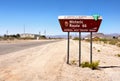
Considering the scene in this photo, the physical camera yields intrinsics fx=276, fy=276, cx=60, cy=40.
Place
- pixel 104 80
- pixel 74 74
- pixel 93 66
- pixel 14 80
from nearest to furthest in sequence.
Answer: pixel 14 80 → pixel 104 80 → pixel 74 74 → pixel 93 66

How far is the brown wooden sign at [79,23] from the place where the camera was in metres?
13.9

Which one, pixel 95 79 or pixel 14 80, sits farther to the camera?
pixel 95 79

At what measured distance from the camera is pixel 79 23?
46.1 ft

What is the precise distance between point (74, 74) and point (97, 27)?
12.2 feet

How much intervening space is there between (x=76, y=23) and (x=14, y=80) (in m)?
5.70

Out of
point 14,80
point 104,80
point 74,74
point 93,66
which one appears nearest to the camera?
point 14,80

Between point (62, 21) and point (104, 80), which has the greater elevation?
point (62, 21)

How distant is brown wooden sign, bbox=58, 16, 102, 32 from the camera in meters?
13.9

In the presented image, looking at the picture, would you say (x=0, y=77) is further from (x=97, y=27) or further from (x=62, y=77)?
(x=97, y=27)

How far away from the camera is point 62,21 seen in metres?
13.9

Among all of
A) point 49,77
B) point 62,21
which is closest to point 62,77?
point 49,77

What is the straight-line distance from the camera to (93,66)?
13.3m

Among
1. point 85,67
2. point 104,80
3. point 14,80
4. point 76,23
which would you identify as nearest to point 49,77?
point 14,80

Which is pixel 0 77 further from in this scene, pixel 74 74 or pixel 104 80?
pixel 104 80
